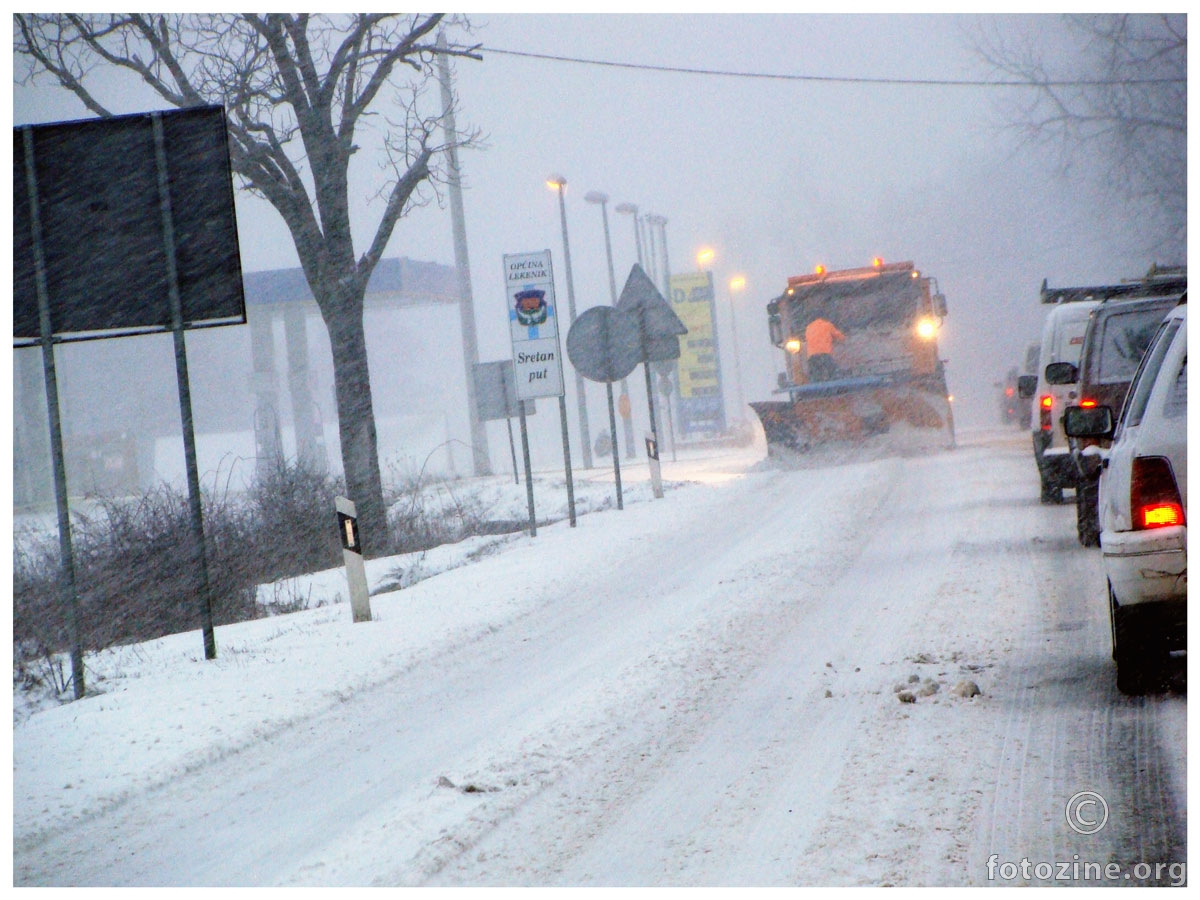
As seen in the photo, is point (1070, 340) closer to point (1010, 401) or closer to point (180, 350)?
point (180, 350)

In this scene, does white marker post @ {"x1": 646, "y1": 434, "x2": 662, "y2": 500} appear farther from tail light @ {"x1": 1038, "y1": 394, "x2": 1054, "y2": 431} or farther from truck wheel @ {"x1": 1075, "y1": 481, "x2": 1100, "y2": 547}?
truck wheel @ {"x1": 1075, "y1": 481, "x2": 1100, "y2": 547}

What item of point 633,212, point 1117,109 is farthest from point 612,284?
point 1117,109

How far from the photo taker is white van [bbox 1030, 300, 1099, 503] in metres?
9.37

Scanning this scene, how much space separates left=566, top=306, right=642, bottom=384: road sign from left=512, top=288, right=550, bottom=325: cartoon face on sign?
162 centimetres

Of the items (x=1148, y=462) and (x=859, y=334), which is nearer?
(x=1148, y=462)

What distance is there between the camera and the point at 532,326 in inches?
501

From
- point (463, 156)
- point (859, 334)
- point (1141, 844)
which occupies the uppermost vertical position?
point (463, 156)

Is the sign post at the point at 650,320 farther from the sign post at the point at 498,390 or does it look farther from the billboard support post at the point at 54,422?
the billboard support post at the point at 54,422

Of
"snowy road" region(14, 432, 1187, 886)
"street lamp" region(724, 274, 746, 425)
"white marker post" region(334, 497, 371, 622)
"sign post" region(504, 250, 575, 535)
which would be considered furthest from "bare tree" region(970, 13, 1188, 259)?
"street lamp" region(724, 274, 746, 425)

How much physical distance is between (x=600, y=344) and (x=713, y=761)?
34.6ft

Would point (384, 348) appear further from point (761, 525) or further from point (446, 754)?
point (446, 754)

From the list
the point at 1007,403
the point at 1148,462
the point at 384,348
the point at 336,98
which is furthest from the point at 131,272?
the point at 384,348

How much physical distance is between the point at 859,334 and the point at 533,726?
16.5 meters

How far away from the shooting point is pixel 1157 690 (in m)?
4.55
